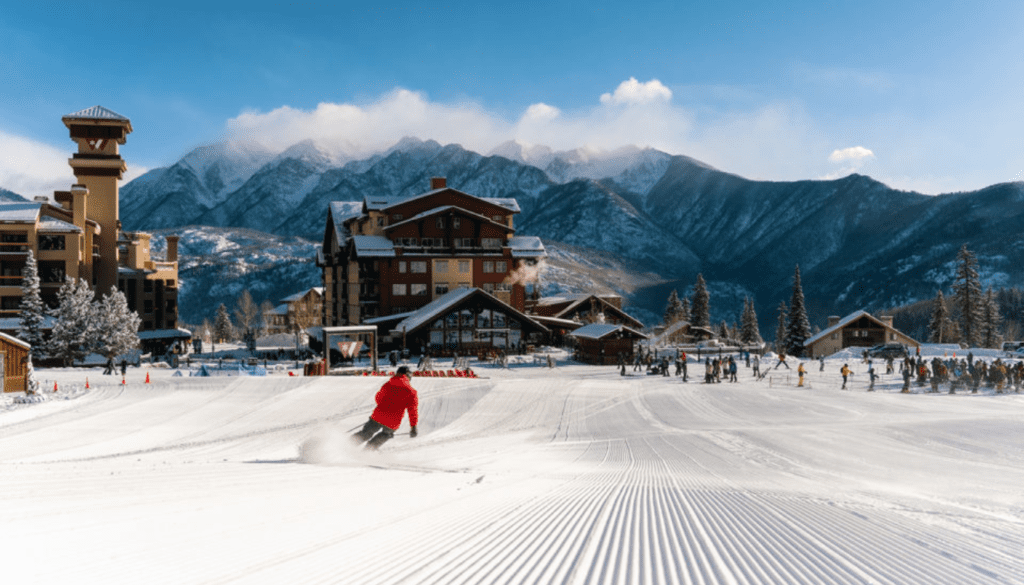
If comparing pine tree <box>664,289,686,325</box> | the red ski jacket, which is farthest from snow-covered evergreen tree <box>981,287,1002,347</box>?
the red ski jacket

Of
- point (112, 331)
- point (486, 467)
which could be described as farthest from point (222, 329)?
point (486, 467)

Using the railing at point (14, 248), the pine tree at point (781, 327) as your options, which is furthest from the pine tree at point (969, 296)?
the railing at point (14, 248)

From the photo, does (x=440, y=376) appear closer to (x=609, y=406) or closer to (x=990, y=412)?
(x=609, y=406)

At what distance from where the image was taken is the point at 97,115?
65.8 meters

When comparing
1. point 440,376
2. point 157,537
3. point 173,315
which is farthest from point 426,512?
point 173,315

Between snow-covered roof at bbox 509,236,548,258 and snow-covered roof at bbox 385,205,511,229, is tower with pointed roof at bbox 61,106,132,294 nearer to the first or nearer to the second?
snow-covered roof at bbox 385,205,511,229

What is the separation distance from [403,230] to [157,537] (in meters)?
58.1

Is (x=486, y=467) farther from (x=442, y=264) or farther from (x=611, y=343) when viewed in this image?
(x=442, y=264)

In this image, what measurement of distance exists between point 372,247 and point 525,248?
16.7 m

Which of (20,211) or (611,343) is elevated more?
(20,211)

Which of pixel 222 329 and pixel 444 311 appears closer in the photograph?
pixel 444 311

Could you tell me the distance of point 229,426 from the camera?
18797 mm

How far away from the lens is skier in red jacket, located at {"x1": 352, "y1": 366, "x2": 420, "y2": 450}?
38.3 feet

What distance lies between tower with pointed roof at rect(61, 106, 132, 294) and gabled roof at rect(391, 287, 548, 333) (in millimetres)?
35687
